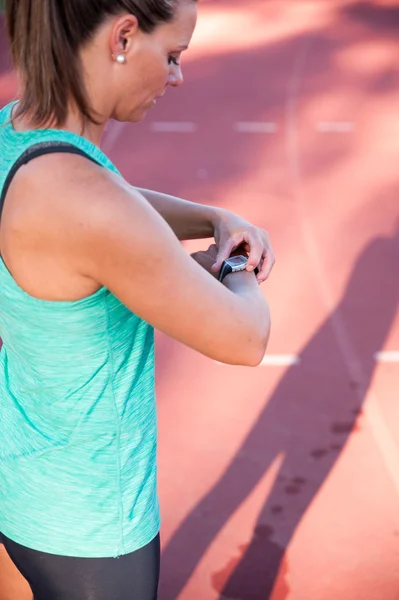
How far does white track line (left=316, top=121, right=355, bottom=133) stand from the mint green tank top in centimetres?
621

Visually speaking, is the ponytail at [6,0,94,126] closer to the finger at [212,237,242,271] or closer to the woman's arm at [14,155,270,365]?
the woman's arm at [14,155,270,365]

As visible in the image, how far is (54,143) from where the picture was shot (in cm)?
130

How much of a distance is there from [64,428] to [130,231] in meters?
Answer: 0.41

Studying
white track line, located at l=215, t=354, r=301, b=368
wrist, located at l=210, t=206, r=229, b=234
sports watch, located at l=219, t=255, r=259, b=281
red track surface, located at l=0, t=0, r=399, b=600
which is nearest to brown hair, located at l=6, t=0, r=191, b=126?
sports watch, located at l=219, t=255, r=259, b=281

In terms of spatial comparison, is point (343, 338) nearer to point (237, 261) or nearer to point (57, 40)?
point (237, 261)

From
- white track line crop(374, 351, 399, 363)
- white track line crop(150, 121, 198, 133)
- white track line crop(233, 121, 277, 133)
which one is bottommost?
white track line crop(150, 121, 198, 133)

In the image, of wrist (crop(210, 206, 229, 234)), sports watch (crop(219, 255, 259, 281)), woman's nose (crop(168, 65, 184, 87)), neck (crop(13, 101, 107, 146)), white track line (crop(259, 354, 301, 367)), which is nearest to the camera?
neck (crop(13, 101, 107, 146))

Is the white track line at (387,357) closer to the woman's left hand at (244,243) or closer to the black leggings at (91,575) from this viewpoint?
the woman's left hand at (244,243)

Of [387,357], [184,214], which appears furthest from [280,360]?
[184,214]

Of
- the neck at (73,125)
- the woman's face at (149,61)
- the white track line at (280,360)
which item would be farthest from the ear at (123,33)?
the white track line at (280,360)

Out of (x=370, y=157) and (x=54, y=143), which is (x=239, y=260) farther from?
(x=370, y=157)

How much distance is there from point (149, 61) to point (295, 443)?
2.63 metres

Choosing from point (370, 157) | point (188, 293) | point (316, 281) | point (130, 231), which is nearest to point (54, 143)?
point (130, 231)

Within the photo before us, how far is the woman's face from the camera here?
4.51 ft
